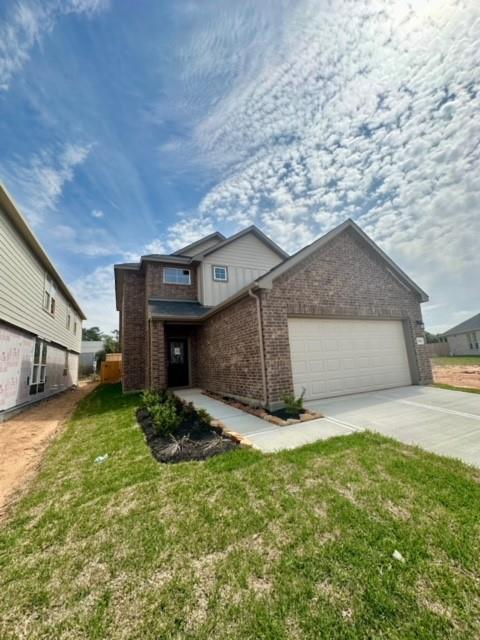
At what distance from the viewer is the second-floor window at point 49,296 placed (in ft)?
37.8

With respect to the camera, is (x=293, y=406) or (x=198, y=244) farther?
(x=198, y=244)

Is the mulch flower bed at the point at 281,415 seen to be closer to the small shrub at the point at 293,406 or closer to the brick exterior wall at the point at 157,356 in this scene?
the small shrub at the point at 293,406

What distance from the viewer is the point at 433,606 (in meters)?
1.61

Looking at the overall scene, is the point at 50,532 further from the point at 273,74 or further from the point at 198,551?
the point at 273,74

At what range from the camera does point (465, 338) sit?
31.8m

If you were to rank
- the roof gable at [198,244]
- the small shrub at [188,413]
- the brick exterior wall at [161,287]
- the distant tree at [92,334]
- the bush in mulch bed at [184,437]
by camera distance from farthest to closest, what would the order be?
the distant tree at [92,334] < the roof gable at [198,244] < the brick exterior wall at [161,287] < the small shrub at [188,413] < the bush in mulch bed at [184,437]

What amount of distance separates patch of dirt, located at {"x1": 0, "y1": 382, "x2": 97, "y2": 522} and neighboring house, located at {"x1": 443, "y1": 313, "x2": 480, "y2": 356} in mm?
39867

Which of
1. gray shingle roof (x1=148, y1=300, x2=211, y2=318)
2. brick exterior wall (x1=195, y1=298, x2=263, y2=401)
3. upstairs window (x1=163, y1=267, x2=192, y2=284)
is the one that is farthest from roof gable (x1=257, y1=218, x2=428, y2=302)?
upstairs window (x1=163, y1=267, x2=192, y2=284)

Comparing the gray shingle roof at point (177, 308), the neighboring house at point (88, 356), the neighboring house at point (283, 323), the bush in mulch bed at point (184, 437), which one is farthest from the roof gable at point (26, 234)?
the neighboring house at point (88, 356)

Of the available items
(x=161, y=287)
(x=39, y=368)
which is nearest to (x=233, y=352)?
(x=161, y=287)

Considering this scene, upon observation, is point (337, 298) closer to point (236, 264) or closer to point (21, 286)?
point (236, 264)

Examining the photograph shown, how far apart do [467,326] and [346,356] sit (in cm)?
3438

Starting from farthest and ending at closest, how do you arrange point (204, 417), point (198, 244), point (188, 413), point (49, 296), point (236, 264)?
point (198, 244) < point (236, 264) < point (49, 296) < point (188, 413) < point (204, 417)

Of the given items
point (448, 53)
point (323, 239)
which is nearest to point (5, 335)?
point (323, 239)
